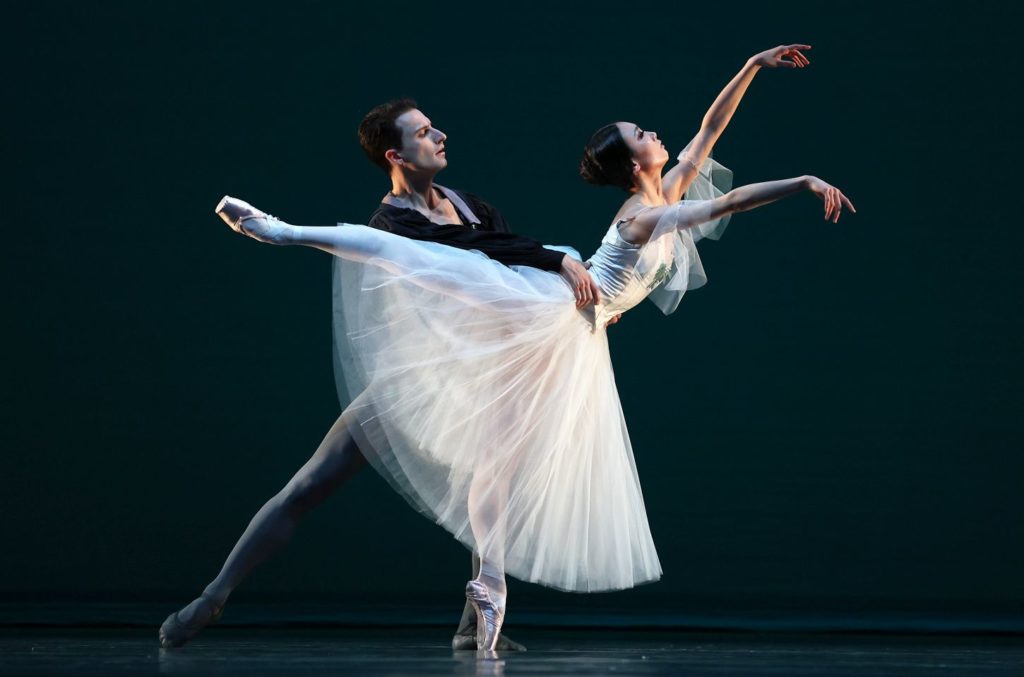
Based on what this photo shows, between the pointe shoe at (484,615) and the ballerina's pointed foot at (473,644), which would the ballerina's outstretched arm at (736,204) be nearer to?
the pointe shoe at (484,615)

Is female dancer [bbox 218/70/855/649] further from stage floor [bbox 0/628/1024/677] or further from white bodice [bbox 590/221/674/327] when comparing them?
stage floor [bbox 0/628/1024/677]

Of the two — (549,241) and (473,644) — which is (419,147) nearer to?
(549,241)

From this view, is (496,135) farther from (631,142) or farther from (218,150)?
(631,142)

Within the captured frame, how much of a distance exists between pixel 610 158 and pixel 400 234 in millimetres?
495

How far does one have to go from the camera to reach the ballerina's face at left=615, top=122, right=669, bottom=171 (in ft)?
9.72

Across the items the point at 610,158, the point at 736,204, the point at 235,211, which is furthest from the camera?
the point at 610,158

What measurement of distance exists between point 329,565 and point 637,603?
924mm

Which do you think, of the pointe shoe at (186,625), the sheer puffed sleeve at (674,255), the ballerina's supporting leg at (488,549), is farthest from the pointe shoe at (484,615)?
the sheer puffed sleeve at (674,255)

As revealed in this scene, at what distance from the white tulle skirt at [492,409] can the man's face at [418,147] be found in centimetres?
24

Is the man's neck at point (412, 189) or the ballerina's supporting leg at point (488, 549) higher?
the man's neck at point (412, 189)

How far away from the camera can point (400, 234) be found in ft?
9.62

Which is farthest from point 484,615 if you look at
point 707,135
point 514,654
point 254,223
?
point 707,135

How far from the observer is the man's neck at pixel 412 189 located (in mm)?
3068

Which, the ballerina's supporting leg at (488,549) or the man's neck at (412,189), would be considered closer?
the ballerina's supporting leg at (488,549)
